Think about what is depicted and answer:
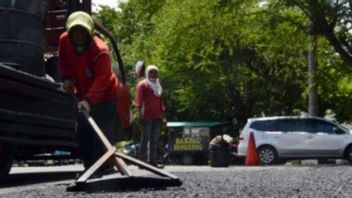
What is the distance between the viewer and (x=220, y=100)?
40625 millimetres

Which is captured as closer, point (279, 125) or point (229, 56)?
point (279, 125)

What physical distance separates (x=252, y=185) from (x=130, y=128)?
5.30 meters

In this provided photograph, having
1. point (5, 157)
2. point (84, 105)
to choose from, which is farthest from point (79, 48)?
point (5, 157)

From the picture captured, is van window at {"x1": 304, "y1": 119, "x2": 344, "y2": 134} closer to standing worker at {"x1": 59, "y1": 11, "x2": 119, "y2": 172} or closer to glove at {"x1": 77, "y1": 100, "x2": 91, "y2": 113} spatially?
standing worker at {"x1": 59, "y1": 11, "x2": 119, "y2": 172}

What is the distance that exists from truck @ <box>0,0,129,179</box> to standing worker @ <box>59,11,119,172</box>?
774 millimetres

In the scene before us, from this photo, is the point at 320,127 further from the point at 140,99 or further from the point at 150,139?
the point at 150,139

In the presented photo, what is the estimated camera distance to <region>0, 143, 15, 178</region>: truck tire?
8914 mm

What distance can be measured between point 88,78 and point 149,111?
4.63m

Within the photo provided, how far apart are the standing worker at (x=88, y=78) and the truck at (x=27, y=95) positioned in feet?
2.54

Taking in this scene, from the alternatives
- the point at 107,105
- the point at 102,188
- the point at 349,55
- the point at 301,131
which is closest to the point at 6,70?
the point at 107,105

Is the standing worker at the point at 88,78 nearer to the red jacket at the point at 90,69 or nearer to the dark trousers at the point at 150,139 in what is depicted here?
the red jacket at the point at 90,69

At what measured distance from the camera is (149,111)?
1180 cm

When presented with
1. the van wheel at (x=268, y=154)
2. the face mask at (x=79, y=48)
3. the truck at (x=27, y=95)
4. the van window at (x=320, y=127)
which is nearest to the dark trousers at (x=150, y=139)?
the truck at (x=27, y=95)

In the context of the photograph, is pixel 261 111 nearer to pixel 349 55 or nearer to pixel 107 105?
pixel 349 55
